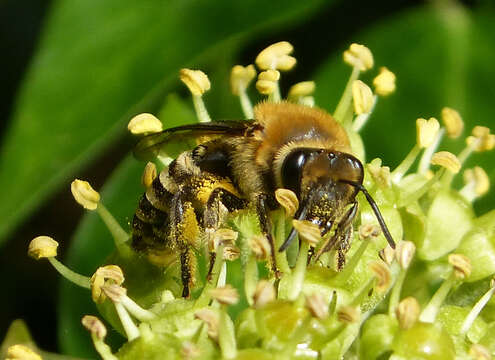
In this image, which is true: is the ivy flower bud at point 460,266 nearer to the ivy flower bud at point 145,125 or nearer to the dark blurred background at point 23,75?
the ivy flower bud at point 145,125

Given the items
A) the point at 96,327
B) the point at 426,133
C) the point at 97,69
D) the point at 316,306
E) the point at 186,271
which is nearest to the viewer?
the point at 316,306

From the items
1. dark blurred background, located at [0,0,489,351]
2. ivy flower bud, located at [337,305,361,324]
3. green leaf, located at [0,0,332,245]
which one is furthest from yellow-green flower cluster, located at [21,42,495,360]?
dark blurred background, located at [0,0,489,351]

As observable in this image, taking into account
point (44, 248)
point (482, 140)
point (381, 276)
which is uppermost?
point (44, 248)

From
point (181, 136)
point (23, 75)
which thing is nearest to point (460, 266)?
point (181, 136)

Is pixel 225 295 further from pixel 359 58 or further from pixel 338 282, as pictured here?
pixel 359 58

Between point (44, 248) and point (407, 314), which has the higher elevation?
point (44, 248)

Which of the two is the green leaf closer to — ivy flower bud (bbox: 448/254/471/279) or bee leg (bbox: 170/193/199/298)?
bee leg (bbox: 170/193/199/298)

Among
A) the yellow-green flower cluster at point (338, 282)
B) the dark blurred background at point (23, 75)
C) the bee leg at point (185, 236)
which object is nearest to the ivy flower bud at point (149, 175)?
the yellow-green flower cluster at point (338, 282)
